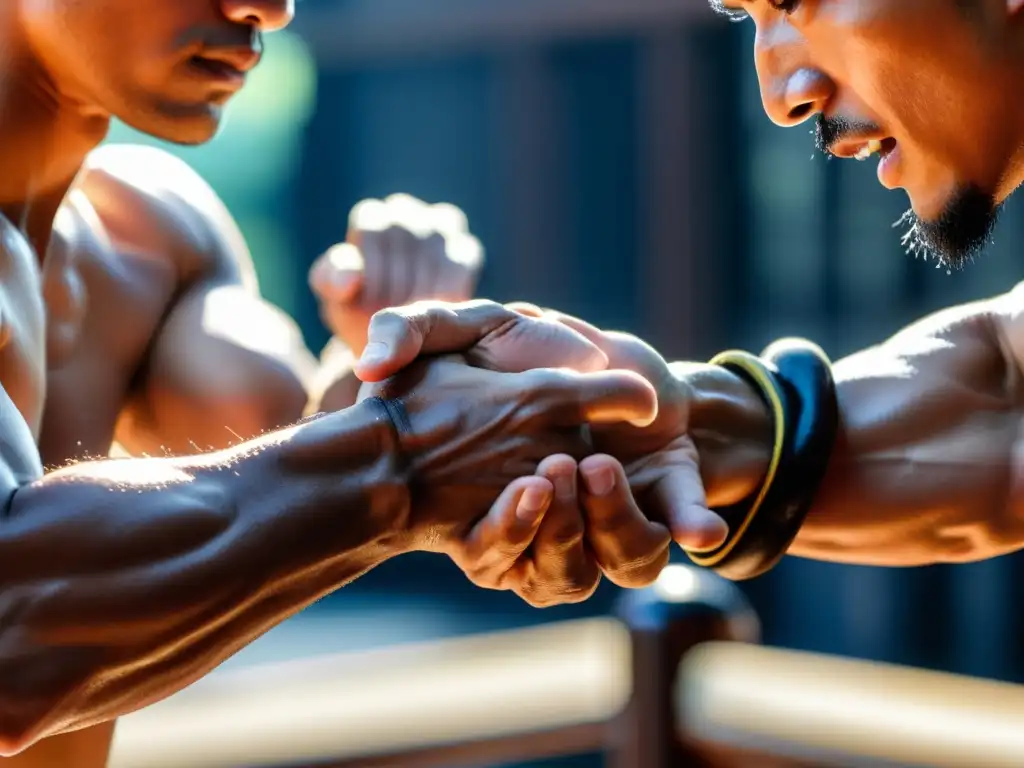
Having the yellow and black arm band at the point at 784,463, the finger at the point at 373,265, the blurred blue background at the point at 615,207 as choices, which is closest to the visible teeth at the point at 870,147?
the yellow and black arm band at the point at 784,463

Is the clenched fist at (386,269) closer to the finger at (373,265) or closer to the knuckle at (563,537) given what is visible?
the finger at (373,265)

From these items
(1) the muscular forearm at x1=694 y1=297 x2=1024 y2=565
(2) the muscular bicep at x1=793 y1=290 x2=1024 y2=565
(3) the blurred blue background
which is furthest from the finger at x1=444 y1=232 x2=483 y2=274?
(3) the blurred blue background

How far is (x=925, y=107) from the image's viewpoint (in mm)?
1127

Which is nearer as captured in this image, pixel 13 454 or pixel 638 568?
pixel 13 454

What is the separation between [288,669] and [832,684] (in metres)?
0.68

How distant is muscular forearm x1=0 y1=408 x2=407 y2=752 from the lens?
85cm

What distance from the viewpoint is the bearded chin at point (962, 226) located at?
116 centimetres

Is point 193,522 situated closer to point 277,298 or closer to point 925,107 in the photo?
point 925,107

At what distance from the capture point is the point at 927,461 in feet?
4.36

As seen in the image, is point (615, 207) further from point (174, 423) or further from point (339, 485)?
point (339, 485)

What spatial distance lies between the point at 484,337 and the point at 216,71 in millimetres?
346

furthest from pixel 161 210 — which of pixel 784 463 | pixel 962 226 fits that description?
pixel 962 226

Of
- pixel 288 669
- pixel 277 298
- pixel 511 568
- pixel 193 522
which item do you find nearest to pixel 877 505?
pixel 511 568

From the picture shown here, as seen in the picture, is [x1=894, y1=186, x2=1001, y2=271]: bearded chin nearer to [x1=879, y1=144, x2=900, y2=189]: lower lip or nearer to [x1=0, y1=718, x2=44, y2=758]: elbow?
[x1=879, y1=144, x2=900, y2=189]: lower lip
